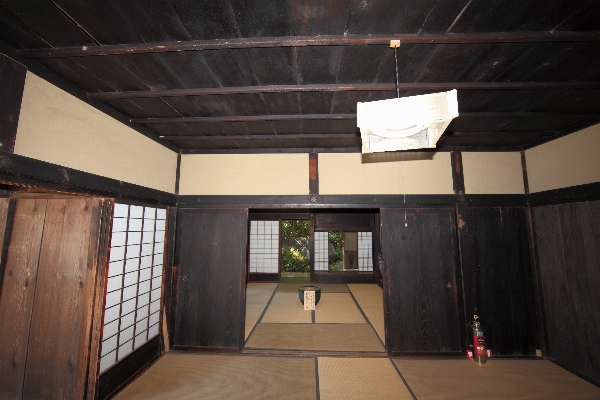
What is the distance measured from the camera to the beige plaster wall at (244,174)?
12.4 ft

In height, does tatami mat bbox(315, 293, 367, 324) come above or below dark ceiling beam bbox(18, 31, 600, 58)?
below

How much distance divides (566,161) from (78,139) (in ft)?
17.6

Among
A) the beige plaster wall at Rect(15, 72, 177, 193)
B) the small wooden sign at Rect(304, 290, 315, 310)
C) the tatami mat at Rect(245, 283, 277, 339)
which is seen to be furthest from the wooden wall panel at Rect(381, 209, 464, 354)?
the beige plaster wall at Rect(15, 72, 177, 193)

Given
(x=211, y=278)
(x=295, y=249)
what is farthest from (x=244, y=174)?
(x=295, y=249)

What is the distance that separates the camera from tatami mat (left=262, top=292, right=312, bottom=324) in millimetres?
A: 4590

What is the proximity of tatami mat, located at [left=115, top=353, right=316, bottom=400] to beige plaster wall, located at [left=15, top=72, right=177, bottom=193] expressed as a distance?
222cm

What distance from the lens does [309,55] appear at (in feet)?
6.18

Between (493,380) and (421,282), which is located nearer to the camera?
(493,380)

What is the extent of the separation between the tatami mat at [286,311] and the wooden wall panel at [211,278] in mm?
1204

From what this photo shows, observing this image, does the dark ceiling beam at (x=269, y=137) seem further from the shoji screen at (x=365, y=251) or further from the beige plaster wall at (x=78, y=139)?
the shoji screen at (x=365, y=251)

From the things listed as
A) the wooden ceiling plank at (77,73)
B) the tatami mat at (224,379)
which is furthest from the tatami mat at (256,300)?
the wooden ceiling plank at (77,73)

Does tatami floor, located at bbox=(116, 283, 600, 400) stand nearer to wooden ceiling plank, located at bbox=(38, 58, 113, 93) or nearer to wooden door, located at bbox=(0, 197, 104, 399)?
wooden door, located at bbox=(0, 197, 104, 399)

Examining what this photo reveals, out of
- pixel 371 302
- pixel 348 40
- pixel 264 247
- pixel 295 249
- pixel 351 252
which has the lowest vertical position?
pixel 371 302

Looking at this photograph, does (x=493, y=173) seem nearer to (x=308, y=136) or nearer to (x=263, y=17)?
(x=308, y=136)
